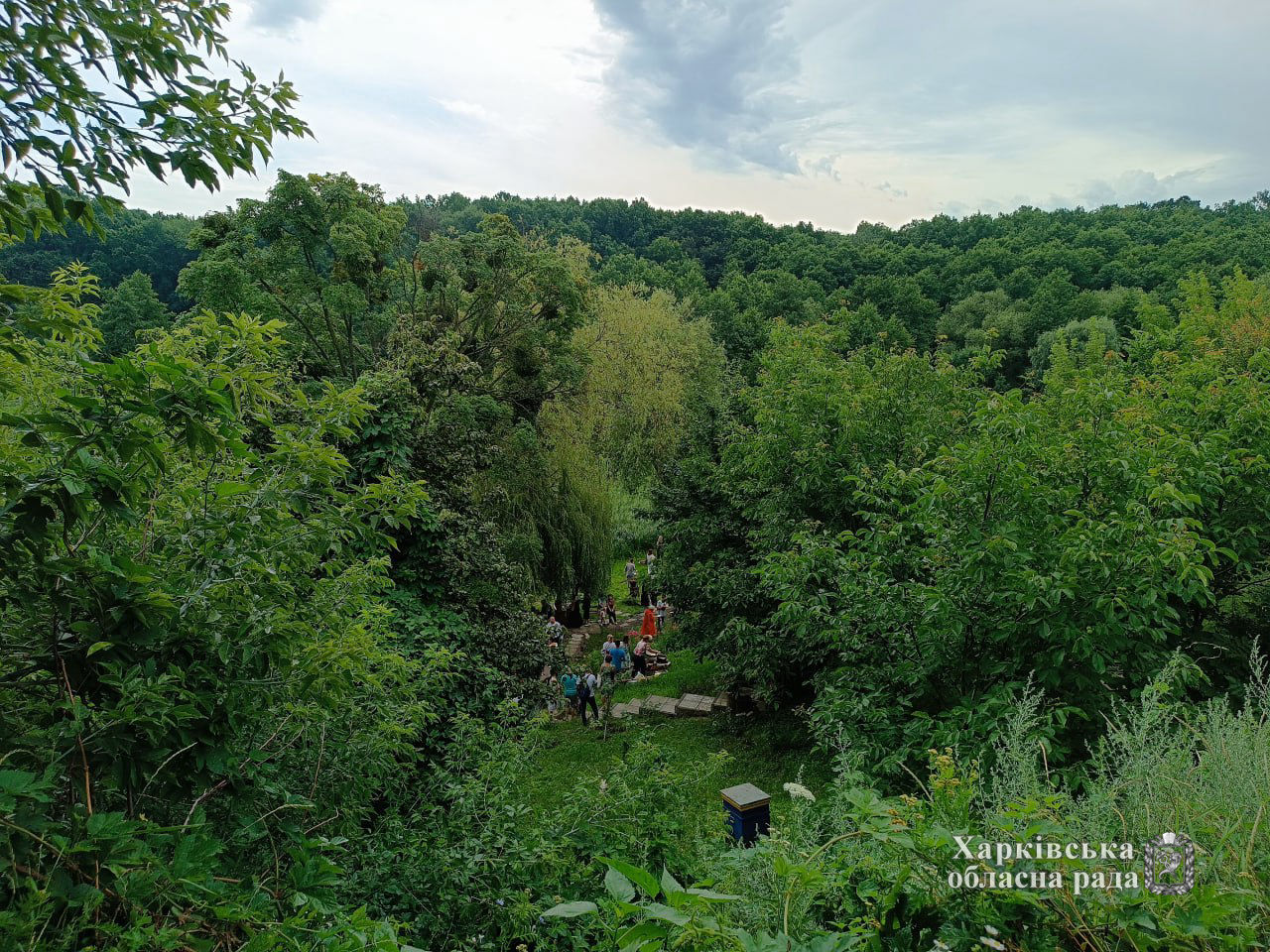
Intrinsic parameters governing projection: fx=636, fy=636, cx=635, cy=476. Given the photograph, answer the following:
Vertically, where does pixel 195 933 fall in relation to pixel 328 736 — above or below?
above

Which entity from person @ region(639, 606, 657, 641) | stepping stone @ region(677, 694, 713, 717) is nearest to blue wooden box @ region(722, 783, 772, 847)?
stepping stone @ region(677, 694, 713, 717)

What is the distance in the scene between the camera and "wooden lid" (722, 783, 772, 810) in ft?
14.2

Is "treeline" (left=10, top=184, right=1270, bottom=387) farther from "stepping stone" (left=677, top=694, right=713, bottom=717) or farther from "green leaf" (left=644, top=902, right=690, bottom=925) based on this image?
"green leaf" (left=644, top=902, right=690, bottom=925)

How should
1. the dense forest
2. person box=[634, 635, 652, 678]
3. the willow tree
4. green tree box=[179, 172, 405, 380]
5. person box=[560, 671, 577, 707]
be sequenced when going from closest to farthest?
the dense forest → person box=[560, 671, 577, 707] → green tree box=[179, 172, 405, 380] → person box=[634, 635, 652, 678] → the willow tree

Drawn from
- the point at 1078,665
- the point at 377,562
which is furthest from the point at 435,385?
the point at 1078,665

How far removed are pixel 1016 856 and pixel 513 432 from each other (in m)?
15.3

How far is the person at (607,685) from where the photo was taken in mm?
12398

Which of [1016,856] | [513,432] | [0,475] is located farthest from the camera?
[513,432]

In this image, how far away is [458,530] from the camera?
8.59 meters

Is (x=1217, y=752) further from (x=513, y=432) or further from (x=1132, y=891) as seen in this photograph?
(x=513, y=432)

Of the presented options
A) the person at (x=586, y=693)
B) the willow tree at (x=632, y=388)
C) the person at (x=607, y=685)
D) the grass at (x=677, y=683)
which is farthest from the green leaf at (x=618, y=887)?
the willow tree at (x=632, y=388)

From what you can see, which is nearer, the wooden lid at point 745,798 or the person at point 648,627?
the wooden lid at point 745,798

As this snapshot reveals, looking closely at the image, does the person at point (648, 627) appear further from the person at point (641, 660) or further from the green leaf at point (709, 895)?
the green leaf at point (709, 895)

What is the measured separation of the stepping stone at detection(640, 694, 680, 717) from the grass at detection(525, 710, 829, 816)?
24cm
